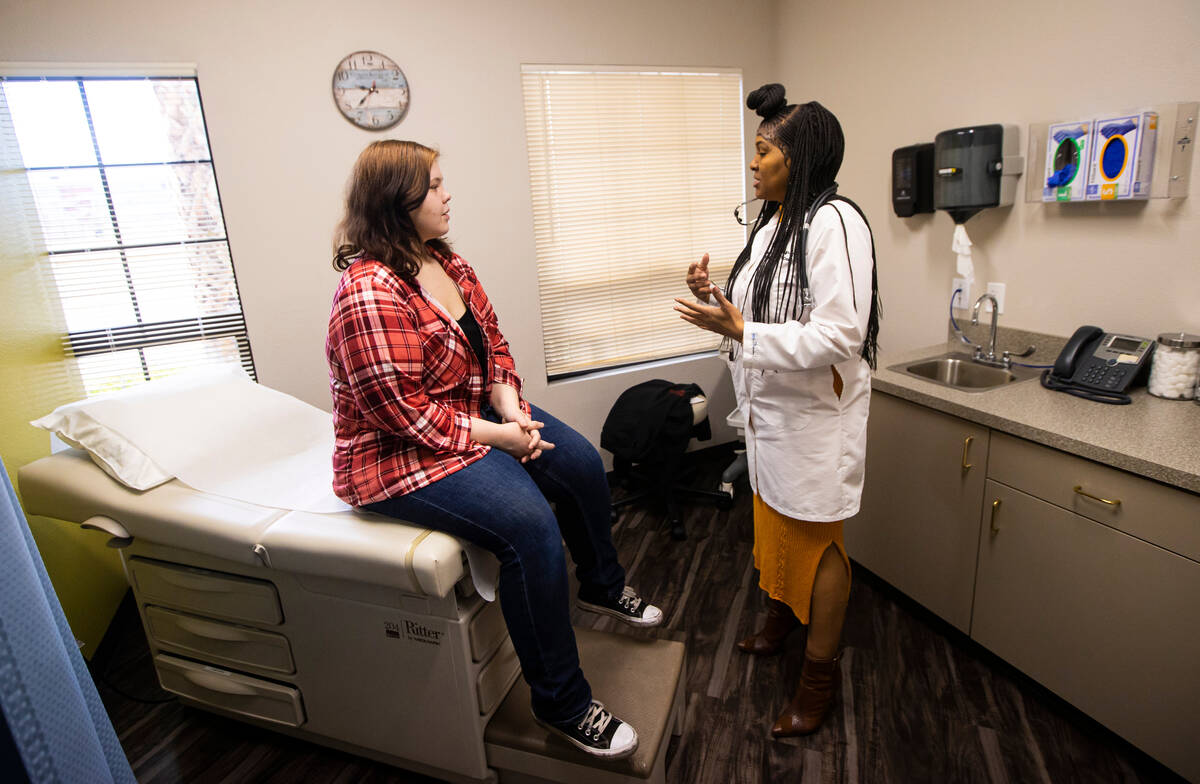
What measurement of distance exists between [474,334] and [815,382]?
841 mm

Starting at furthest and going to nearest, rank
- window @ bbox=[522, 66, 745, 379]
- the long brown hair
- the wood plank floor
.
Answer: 1. window @ bbox=[522, 66, 745, 379]
2. the wood plank floor
3. the long brown hair

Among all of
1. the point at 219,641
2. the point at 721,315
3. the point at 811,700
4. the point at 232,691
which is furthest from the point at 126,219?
the point at 811,700

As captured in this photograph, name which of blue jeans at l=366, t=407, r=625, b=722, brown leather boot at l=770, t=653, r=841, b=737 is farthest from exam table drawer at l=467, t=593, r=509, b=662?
brown leather boot at l=770, t=653, r=841, b=737

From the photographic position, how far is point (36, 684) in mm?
756

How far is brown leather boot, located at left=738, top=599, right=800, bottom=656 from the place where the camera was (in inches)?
78.1

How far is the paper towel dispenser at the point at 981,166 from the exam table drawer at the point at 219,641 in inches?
97.4

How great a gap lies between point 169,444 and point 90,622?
936 millimetres

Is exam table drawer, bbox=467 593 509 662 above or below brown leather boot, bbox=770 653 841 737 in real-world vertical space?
above

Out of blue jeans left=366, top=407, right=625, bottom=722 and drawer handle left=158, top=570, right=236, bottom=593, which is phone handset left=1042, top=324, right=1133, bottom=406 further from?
drawer handle left=158, top=570, right=236, bottom=593

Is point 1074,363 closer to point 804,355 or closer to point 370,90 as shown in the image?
point 804,355

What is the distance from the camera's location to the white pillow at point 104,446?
160 centimetres

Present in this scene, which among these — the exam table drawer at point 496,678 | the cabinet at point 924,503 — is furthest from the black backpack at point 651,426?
the exam table drawer at point 496,678

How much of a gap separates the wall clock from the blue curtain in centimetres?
213

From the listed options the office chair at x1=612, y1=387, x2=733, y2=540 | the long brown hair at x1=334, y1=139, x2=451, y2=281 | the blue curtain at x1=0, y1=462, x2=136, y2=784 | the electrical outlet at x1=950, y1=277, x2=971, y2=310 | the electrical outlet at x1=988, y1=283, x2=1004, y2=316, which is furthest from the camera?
the office chair at x1=612, y1=387, x2=733, y2=540
